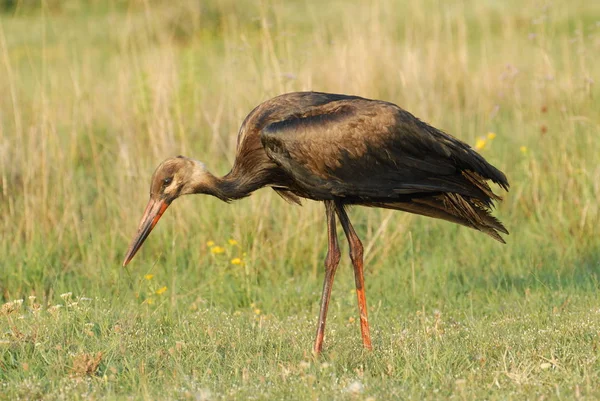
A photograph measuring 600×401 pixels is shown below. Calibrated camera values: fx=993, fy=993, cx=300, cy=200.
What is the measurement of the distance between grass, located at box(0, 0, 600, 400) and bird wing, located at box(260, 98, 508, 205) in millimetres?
857

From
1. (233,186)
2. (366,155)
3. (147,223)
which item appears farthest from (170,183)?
(366,155)

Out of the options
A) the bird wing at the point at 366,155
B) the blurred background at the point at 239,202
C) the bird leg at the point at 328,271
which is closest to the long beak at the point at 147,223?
the blurred background at the point at 239,202

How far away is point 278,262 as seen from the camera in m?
7.70

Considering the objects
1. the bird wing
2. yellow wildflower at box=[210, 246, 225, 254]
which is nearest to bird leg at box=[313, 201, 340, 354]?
the bird wing

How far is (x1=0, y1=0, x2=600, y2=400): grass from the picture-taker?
16.1 ft

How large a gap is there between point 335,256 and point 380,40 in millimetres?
5387

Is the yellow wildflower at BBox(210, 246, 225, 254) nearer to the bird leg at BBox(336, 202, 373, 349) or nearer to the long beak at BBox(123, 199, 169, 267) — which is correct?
the long beak at BBox(123, 199, 169, 267)

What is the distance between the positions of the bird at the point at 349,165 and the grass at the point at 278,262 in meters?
0.60

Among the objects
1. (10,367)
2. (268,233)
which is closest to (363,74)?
(268,233)

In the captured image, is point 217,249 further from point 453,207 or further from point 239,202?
point 453,207

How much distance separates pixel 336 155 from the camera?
18.9 feet

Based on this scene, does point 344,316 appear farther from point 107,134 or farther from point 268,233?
point 107,134

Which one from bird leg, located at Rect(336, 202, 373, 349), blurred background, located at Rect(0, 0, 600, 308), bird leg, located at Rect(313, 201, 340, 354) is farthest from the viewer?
blurred background, located at Rect(0, 0, 600, 308)

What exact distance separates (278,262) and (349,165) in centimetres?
207
